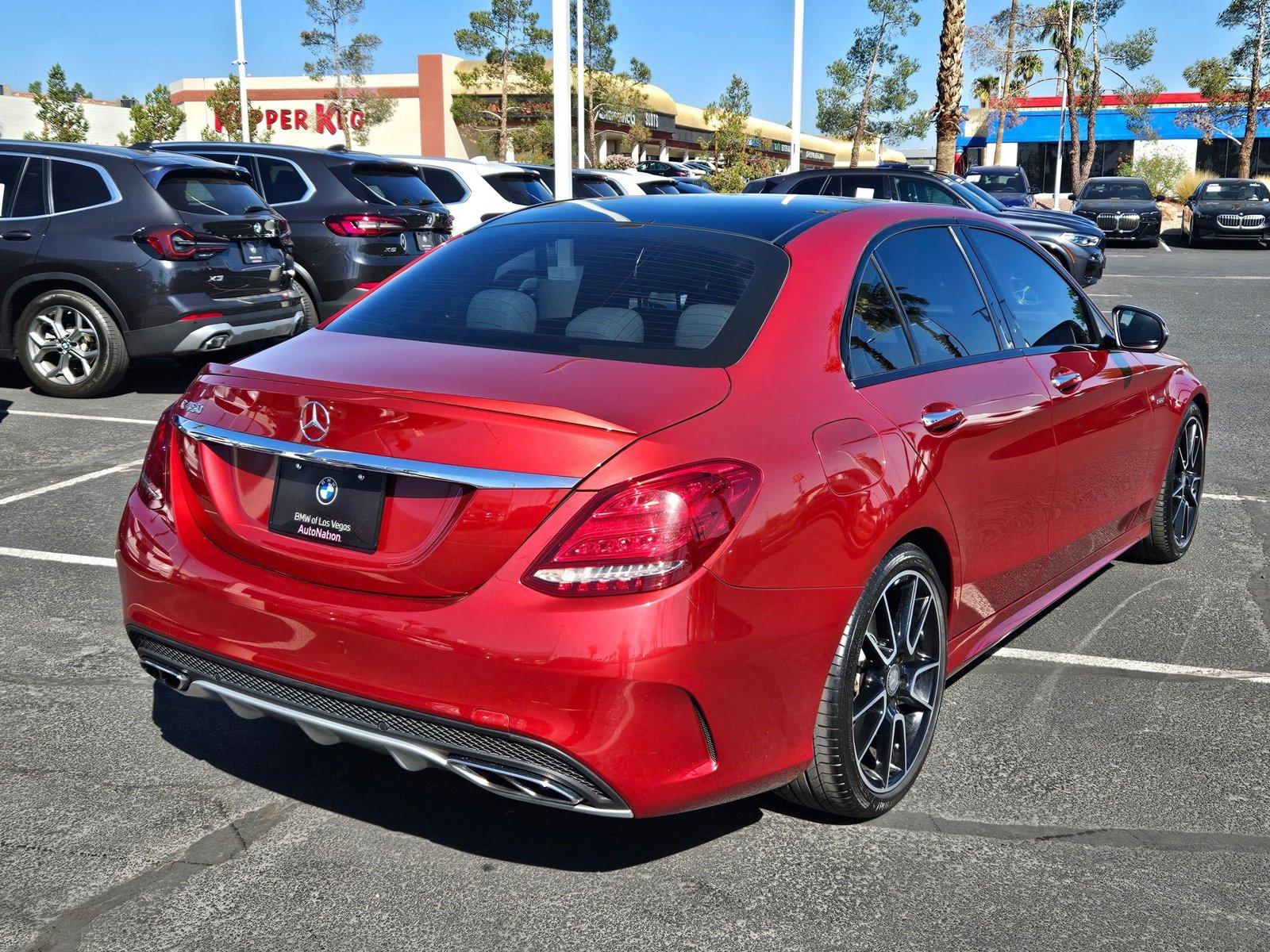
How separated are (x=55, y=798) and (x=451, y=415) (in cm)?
164

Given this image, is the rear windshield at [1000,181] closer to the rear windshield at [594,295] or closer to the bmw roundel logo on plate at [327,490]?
the rear windshield at [594,295]

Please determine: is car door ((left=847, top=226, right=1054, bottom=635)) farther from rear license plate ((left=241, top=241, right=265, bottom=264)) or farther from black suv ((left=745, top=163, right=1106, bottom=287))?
black suv ((left=745, top=163, right=1106, bottom=287))

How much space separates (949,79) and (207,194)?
20.4 m

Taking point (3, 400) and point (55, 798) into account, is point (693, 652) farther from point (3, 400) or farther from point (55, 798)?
point (3, 400)

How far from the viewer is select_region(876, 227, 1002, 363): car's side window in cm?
391

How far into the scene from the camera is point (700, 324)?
3.37 meters

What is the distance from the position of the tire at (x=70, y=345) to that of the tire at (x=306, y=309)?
1625 millimetres

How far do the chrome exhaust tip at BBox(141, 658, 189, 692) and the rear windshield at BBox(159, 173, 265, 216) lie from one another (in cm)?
707

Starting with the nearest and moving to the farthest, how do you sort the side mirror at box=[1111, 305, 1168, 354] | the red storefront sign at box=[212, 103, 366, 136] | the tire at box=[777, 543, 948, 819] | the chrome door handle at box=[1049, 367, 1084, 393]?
the tire at box=[777, 543, 948, 819] → the chrome door handle at box=[1049, 367, 1084, 393] → the side mirror at box=[1111, 305, 1168, 354] → the red storefront sign at box=[212, 103, 366, 136]

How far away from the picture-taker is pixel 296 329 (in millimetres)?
10875

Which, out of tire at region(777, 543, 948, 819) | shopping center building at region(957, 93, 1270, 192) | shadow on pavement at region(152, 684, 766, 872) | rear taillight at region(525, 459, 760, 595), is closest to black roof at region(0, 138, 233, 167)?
shadow on pavement at region(152, 684, 766, 872)

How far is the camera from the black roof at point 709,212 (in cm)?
385

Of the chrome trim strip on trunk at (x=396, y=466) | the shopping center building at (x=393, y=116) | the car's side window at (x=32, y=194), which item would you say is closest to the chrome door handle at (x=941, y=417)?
the chrome trim strip on trunk at (x=396, y=466)

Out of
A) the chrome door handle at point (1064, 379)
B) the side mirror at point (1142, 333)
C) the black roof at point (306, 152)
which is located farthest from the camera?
the black roof at point (306, 152)
